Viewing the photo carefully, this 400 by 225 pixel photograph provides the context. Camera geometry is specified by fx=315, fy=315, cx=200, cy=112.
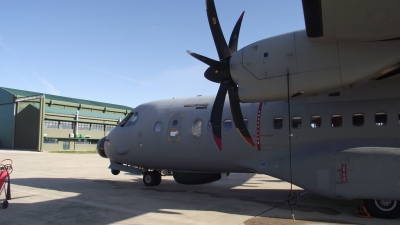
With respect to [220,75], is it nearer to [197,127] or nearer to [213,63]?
[213,63]

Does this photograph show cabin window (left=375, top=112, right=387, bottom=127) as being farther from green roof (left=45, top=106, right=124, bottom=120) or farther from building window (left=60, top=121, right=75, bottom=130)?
building window (left=60, top=121, right=75, bottom=130)

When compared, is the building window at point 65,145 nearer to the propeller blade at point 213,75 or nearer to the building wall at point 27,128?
the building wall at point 27,128

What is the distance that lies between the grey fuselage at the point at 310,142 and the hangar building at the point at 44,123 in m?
50.5

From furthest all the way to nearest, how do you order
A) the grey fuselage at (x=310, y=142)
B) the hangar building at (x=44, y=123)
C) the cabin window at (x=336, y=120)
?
the hangar building at (x=44, y=123)
the cabin window at (x=336, y=120)
the grey fuselage at (x=310, y=142)

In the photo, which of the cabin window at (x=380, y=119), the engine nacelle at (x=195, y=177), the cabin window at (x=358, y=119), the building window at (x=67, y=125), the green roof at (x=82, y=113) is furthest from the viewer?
the building window at (x=67, y=125)

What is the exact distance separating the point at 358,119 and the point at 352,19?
386 centimetres

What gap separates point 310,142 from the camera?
9.66 meters

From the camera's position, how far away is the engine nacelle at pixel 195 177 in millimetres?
12414

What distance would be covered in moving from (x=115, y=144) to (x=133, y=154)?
1204 millimetres

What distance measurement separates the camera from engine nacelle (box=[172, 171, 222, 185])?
12414mm

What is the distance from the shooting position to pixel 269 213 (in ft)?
28.8

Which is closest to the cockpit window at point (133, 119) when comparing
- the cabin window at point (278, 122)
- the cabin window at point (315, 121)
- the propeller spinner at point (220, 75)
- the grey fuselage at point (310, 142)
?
the grey fuselage at point (310, 142)

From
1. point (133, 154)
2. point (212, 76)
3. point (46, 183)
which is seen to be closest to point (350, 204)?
point (212, 76)

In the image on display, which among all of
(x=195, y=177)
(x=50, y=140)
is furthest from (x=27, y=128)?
(x=195, y=177)
